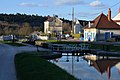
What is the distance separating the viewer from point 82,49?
157 feet

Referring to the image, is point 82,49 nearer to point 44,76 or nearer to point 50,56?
point 50,56

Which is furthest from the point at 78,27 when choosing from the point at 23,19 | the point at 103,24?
the point at 23,19

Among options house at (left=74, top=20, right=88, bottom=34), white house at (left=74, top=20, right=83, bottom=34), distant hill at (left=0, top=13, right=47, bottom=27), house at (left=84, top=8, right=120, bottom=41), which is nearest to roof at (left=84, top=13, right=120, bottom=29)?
house at (left=84, top=8, right=120, bottom=41)

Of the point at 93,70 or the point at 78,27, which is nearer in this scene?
the point at 93,70

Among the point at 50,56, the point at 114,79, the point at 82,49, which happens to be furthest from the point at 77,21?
the point at 114,79

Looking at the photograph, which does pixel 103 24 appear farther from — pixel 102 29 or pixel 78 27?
pixel 78 27

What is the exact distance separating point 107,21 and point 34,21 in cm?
11969

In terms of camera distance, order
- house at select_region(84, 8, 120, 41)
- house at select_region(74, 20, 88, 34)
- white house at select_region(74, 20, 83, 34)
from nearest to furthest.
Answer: house at select_region(84, 8, 120, 41), house at select_region(74, 20, 88, 34), white house at select_region(74, 20, 83, 34)

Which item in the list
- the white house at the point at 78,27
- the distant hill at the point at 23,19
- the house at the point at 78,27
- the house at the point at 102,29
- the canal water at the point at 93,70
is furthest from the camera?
the distant hill at the point at 23,19

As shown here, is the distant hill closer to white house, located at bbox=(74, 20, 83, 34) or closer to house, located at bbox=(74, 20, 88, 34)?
house, located at bbox=(74, 20, 88, 34)

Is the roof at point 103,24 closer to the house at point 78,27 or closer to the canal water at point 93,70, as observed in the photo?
the canal water at point 93,70

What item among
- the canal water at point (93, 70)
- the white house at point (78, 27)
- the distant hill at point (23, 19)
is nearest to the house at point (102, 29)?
the canal water at point (93, 70)

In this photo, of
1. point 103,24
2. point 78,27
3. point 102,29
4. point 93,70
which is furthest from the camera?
point 78,27

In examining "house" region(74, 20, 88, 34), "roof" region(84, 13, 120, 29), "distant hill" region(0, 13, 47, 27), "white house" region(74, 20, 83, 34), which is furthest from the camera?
"distant hill" region(0, 13, 47, 27)
